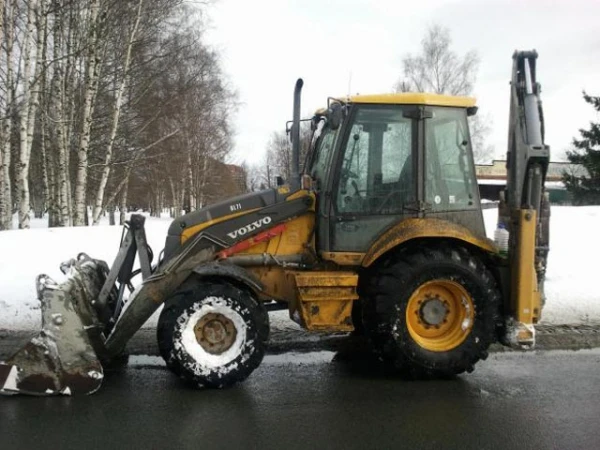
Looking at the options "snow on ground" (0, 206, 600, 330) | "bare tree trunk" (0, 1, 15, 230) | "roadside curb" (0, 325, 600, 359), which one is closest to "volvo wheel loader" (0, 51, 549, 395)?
"roadside curb" (0, 325, 600, 359)

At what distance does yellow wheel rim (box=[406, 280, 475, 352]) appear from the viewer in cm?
508

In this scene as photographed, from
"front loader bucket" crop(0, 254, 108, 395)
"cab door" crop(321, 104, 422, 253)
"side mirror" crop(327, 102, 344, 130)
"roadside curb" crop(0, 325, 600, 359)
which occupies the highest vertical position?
"side mirror" crop(327, 102, 344, 130)

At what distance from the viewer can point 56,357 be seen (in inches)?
176

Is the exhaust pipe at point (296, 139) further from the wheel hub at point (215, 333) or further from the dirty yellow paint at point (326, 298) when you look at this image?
the wheel hub at point (215, 333)

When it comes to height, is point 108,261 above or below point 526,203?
below

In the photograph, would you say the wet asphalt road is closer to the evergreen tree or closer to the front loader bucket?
the front loader bucket

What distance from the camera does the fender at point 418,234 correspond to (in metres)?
4.96

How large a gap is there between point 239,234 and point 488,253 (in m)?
2.33

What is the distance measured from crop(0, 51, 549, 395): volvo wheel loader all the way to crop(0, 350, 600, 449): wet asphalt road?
28 centimetres

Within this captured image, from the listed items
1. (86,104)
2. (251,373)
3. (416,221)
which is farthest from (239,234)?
(86,104)

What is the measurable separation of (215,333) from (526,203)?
9.94 ft

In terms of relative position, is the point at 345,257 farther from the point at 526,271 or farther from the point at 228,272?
the point at 526,271

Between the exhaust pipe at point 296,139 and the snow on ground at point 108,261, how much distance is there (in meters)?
2.16

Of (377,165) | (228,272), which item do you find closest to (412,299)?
(377,165)
